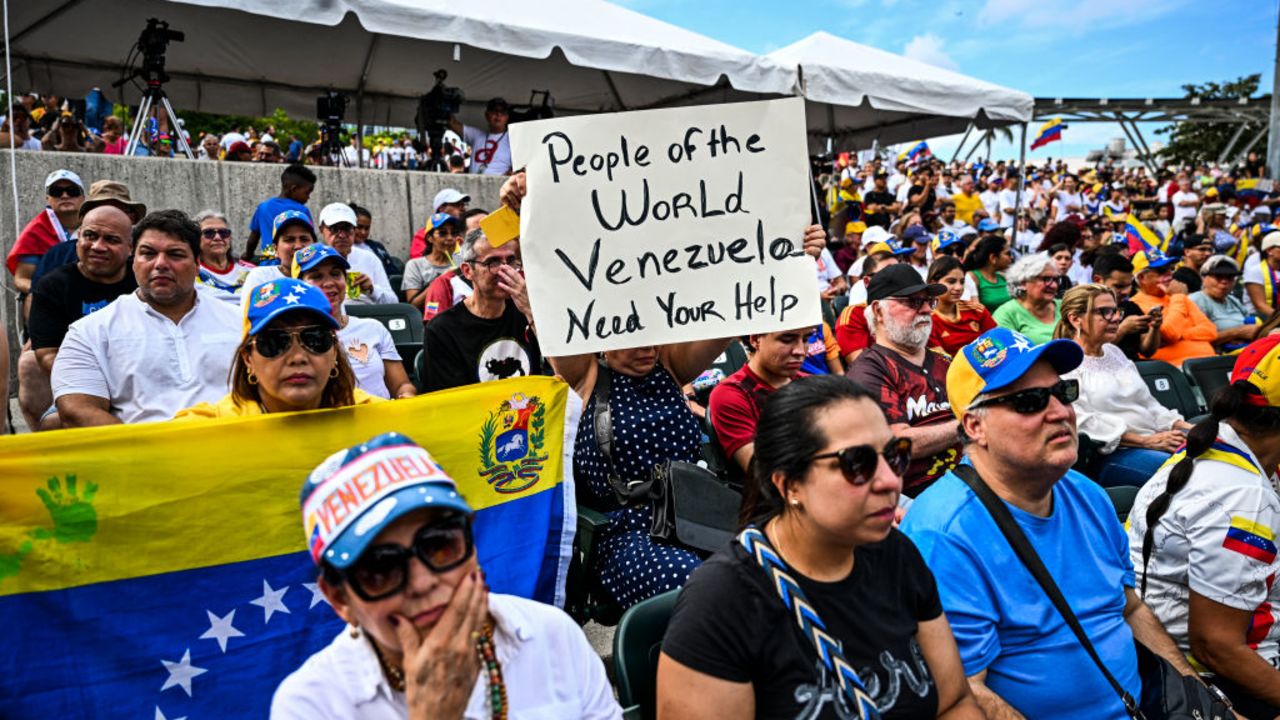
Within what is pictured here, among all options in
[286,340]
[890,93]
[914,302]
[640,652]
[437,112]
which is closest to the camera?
[640,652]

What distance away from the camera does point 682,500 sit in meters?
3.58

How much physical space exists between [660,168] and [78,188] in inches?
197

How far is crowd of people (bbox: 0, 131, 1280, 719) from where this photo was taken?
1794 mm

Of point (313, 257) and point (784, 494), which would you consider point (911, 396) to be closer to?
point (784, 494)

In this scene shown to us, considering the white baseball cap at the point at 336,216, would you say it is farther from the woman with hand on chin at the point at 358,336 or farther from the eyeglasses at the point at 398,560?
the eyeglasses at the point at 398,560

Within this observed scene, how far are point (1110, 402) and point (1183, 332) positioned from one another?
293 cm

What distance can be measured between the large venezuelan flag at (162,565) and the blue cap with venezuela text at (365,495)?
141 centimetres

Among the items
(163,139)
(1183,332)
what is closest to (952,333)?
(1183,332)

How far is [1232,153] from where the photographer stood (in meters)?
Result: 35.7

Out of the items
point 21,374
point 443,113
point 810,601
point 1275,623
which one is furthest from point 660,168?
point 443,113

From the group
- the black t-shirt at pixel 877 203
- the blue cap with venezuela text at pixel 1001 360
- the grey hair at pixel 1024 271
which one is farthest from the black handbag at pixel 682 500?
the black t-shirt at pixel 877 203

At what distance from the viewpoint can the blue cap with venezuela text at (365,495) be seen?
1.61 m

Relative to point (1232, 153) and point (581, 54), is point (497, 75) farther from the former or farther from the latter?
point (1232, 153)

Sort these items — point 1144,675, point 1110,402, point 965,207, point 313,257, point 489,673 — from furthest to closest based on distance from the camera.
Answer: point 965,207 → point 1110,402 → point 313,257 → point 1144,675 → point 489,673
